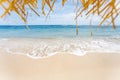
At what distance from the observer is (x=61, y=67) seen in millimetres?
1420

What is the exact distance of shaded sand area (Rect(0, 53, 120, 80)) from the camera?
1.39 meters

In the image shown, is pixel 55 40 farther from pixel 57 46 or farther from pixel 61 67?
pixel 61 67

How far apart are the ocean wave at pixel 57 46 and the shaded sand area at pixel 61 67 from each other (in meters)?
0.04

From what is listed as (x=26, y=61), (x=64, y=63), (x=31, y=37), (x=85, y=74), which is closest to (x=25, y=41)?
(x=31, y=37)

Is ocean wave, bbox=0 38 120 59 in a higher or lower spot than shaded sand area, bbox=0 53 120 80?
higher

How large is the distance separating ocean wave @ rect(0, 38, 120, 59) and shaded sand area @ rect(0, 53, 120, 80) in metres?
0.04

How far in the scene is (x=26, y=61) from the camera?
1.41 metres

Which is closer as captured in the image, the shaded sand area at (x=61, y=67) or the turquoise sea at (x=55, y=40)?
the turquoise sea at (x=55, y=40)

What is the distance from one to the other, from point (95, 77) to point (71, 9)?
45cm

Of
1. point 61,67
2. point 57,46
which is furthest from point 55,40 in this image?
point 61,67

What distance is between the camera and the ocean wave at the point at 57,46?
51.7 inches

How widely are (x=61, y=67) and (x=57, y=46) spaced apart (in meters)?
0.16

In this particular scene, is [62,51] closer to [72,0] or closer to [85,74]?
[85,74]

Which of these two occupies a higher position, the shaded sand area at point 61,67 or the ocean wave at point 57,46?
the ocean wave at point 57,46
